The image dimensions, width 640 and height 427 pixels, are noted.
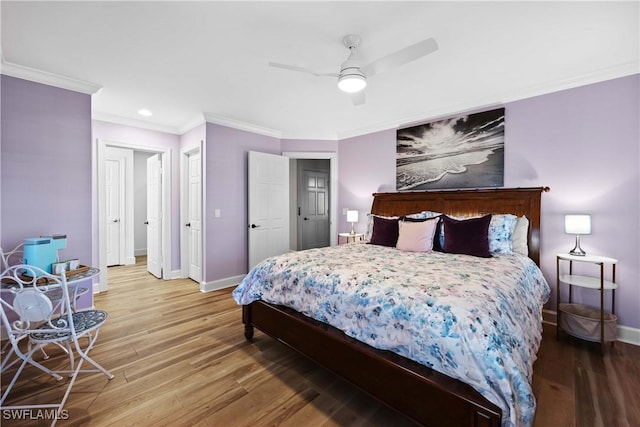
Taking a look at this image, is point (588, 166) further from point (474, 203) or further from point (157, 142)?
point (157, 142)

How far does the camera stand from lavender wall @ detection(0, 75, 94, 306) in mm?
2527

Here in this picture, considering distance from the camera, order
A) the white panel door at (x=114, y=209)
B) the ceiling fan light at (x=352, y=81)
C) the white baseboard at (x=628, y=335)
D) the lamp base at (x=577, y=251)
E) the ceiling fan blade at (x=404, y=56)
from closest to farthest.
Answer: the ceiling fan blade at (x=404, y=56), the ceiling fan light at (x=352, y=81), the white baseboard at (x=628, y=335), the lamp base at (x=577, y=251), the white panel door at (x=114, y=209)

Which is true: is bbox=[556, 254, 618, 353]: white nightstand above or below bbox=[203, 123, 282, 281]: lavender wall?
below

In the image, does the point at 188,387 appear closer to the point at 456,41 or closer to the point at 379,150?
the point at 456,41

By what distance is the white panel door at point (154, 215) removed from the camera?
14.9 feet

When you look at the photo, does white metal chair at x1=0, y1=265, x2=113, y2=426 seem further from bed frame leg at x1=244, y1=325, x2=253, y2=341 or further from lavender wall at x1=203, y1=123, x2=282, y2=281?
lavender wall at x1=203, y1=123, x2=282, y2=281

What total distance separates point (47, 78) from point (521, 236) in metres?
5.00

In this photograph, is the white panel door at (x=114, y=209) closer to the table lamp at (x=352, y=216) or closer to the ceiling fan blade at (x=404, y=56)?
the table lamp at (x=352, y=216)

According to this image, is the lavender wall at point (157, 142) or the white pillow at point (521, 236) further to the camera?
the lavender wall at point (157, 142)

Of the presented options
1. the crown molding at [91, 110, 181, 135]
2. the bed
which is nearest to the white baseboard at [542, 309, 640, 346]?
the bed

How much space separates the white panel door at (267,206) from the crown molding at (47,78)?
1956mm

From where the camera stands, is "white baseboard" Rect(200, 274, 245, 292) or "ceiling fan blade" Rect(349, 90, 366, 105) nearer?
"ceiling fan blade" Rect(349, 90, 366, 105)

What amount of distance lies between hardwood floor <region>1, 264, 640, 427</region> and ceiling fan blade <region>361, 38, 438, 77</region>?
2.28 m

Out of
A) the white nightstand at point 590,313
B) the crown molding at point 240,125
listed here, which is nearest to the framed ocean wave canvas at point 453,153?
the white nightstand at point 590,313
